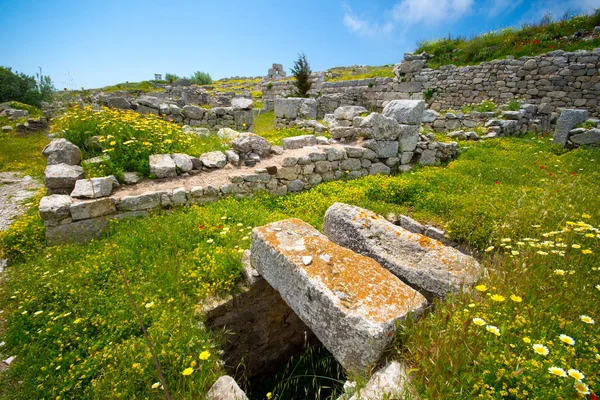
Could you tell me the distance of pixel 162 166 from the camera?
5.97 m

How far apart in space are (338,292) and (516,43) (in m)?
21.2

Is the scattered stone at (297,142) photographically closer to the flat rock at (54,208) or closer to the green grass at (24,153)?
the flat rock at (54,208)

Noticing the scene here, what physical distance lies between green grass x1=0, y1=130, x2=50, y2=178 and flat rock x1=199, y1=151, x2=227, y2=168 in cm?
645

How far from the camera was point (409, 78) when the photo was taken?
19.3m

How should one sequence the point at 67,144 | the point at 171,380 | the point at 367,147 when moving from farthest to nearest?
the point at 367,147
the point at 67,144
the point at 171,380

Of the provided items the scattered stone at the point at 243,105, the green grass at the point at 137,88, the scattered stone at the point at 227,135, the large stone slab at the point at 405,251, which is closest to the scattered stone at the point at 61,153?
the scattered stone at the point at 227,135

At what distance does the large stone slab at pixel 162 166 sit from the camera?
19.4 feet

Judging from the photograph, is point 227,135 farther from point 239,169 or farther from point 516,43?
point 516,43

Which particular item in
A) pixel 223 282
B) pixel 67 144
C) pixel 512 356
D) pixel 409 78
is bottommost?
pixel 223 282

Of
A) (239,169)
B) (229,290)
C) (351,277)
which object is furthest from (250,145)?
(351,277)

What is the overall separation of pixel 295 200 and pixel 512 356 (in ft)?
16.2

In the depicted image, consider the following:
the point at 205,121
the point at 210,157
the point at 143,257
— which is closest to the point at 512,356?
the point at 143,257

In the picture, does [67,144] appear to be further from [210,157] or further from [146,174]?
[210,157]

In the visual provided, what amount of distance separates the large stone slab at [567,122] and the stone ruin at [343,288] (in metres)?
10.3
